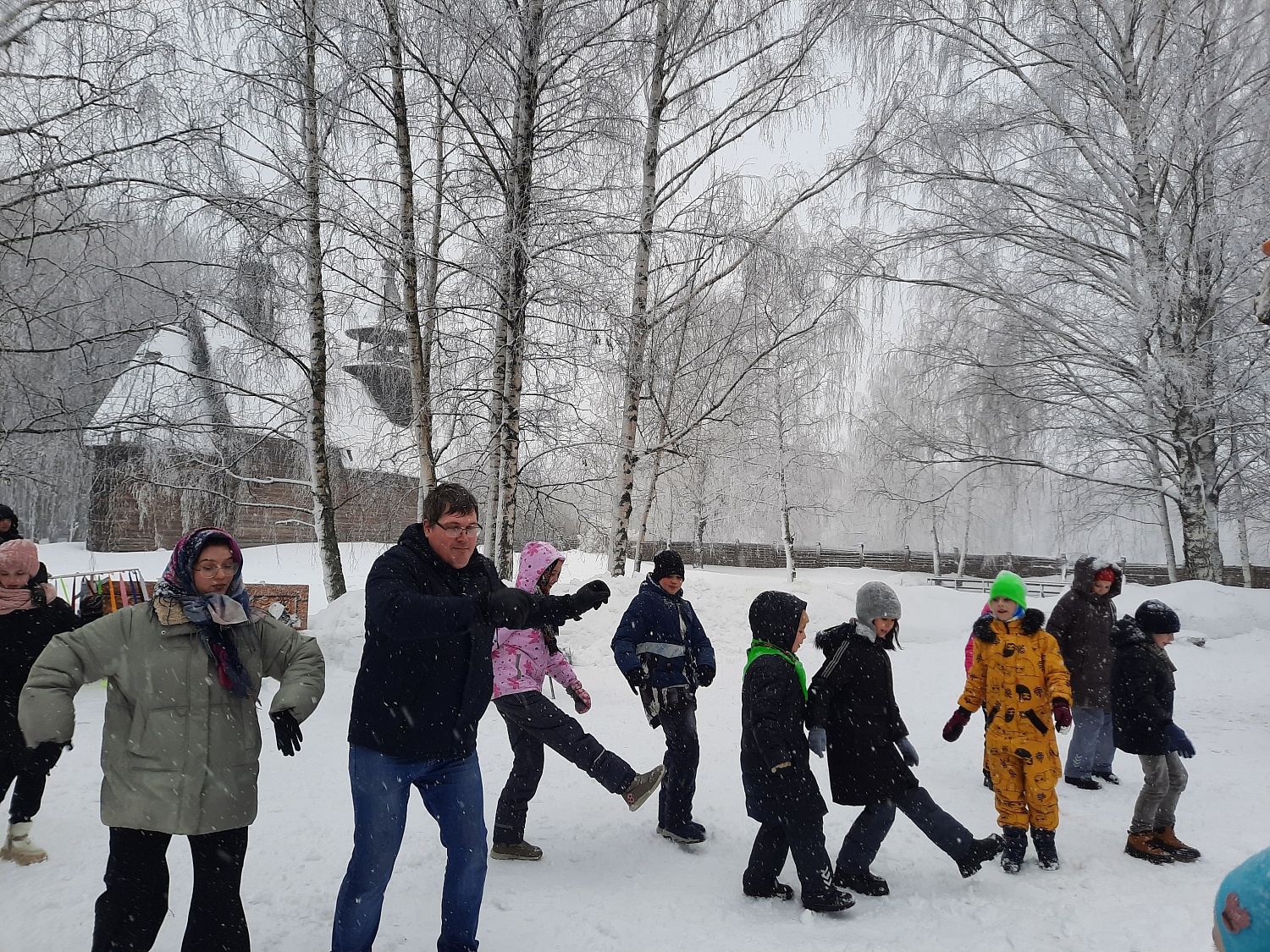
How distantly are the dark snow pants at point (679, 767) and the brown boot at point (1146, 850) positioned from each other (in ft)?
8.46

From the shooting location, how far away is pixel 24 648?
4156 mm

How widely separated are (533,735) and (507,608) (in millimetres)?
1989

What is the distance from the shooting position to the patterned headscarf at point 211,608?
2914 mm

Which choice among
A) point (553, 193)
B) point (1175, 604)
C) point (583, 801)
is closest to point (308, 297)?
point (553, 193)

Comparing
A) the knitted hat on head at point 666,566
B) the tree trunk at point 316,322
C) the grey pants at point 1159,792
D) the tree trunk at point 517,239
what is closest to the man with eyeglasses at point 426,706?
the knitted hat on head at point 666,566

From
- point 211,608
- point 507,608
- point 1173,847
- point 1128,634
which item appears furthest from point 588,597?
point 1173,847

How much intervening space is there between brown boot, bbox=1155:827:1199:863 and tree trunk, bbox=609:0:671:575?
23.4ft

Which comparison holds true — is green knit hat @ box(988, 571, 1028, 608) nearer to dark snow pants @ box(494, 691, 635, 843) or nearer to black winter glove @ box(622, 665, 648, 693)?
black winter glove @ box(622, 665, 648, 693)

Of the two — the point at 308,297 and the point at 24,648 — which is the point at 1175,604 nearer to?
the point at 308,297

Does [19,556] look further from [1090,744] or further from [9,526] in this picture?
[1090,744]

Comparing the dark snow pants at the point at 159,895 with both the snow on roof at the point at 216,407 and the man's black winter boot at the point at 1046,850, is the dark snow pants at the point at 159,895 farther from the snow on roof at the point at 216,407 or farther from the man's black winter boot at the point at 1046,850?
the snow on roof at the point at 216,407

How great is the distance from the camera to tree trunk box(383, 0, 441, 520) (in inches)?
347

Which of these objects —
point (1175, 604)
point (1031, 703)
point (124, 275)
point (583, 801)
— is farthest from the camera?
point (1175, 604)

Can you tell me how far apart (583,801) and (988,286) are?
1143cm
